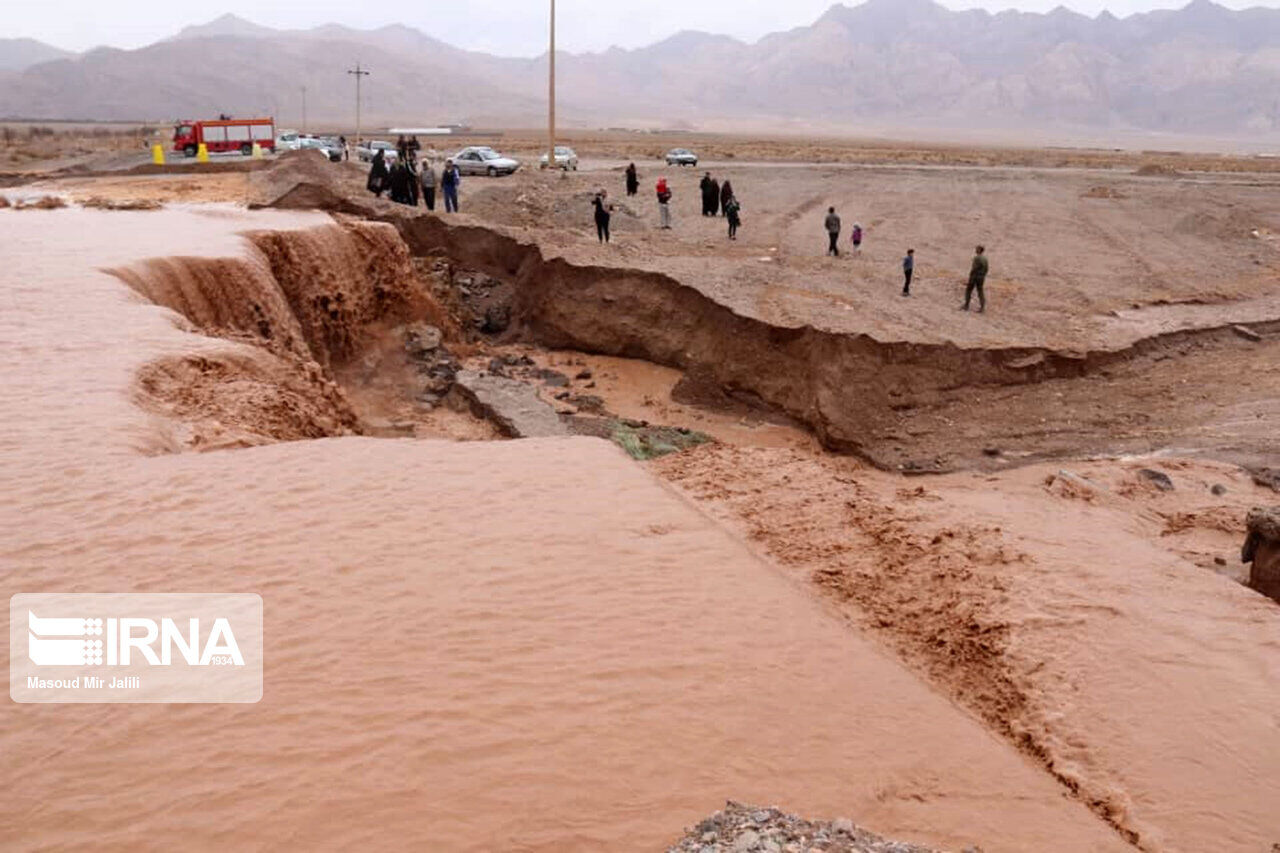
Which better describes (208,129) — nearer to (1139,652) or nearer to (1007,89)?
(1139,652)

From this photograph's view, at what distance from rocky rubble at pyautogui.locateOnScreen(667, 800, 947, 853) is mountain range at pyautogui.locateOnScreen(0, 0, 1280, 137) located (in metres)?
119

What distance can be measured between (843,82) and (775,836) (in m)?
157

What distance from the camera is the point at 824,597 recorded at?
25.0 ft

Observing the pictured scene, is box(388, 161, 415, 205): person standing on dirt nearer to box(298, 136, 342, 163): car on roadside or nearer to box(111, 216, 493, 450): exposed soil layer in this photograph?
box(111, 216, 493, 450): exposed soil layer

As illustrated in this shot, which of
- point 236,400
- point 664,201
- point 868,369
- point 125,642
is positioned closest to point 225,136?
point 664,201

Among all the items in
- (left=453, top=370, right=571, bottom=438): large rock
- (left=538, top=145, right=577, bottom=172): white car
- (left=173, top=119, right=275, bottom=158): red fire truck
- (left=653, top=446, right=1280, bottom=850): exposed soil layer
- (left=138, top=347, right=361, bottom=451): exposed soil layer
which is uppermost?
(left=173, top=119, right=275, bottom=158): red fire truck

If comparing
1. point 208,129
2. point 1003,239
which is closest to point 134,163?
point 208,129

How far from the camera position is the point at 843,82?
489ft

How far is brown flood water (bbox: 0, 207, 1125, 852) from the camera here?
4500 millimetres

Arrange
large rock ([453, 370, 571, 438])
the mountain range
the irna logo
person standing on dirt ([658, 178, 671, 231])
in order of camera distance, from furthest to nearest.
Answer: the mountain range, person standing on dirt ([658, 178, 671, 231]), large rock ([453, 370, 571, 438]), the irna logo

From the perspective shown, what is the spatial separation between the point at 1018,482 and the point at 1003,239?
15.1 metres

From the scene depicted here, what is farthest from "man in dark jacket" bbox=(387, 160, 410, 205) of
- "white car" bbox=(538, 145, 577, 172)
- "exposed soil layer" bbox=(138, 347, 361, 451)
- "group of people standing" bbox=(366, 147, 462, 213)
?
"white car" bbox=(538, 145, 577, 172)
